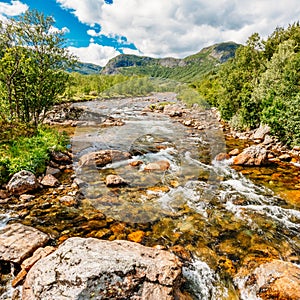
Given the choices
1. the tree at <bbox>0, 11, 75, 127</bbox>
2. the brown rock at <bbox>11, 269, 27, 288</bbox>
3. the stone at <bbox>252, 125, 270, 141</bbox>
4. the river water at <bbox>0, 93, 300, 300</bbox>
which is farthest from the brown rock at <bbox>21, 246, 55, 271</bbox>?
the stone at <bbox>252, 125, 270, 141</bbox>

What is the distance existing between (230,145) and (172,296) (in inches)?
648

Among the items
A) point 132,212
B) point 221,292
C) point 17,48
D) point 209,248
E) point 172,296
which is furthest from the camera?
point 17,48

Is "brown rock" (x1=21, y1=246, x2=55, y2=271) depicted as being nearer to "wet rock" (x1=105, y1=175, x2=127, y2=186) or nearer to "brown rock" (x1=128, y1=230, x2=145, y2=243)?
"brown rock" (x1=128, y1=230, x2=145, y2=243)

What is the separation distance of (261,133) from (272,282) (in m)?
17.9

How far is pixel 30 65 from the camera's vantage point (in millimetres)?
13305

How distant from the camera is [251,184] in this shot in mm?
10672

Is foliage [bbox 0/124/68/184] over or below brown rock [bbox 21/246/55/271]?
over

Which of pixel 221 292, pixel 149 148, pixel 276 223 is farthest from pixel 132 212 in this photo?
pixel 149 148

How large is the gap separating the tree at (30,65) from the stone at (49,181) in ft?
22.4

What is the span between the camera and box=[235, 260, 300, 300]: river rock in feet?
14.2

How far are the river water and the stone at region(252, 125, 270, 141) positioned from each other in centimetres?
755

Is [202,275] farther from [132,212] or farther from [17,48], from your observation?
[17,48]

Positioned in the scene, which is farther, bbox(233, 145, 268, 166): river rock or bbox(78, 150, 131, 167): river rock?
bbox(233, 145, 268, 166): river rock

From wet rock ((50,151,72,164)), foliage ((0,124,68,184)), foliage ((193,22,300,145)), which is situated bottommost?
wet rock ((50,151,72,164))
